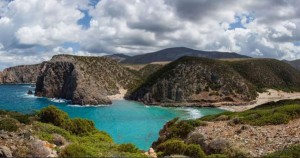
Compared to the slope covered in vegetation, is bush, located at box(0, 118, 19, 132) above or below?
above

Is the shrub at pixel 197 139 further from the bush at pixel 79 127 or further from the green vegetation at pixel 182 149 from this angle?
the bush at pixel 79 127

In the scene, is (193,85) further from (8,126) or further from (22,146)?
(22,146)

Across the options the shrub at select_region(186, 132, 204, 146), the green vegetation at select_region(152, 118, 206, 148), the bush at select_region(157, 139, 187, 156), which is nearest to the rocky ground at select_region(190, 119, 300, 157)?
the shrub at select_region(186, 132, 204, 146)

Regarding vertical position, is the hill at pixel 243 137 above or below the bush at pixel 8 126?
below

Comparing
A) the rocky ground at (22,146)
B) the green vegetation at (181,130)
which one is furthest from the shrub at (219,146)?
the rocky ground at (22,146)

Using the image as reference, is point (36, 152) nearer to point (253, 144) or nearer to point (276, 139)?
point (253, 144)

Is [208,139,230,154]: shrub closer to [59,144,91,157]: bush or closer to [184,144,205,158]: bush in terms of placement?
[184,144,205,158]: bush
